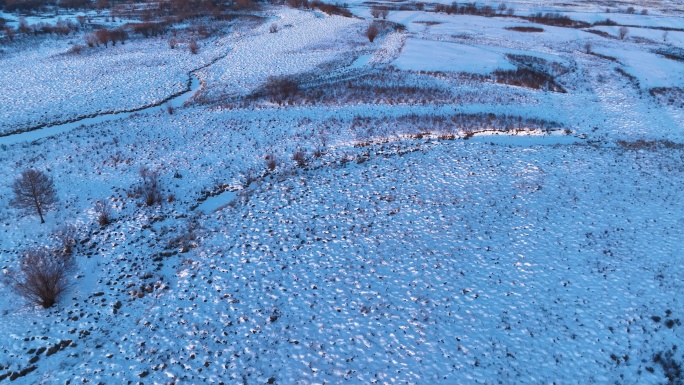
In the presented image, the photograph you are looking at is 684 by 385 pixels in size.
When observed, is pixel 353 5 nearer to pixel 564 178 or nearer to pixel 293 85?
pixel 293 85

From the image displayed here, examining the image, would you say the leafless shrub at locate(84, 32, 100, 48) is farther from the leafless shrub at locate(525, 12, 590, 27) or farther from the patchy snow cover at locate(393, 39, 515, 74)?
the leafless shrub at locate(525, 12, 590, 27)

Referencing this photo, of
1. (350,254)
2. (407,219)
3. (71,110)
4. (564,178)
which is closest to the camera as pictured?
(350,254)

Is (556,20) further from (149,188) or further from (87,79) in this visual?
(149,188)

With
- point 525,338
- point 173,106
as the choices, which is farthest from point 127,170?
point 525,338

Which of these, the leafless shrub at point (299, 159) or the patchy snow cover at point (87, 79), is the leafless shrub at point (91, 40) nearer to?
the patchy snow cover at point (87, 79)

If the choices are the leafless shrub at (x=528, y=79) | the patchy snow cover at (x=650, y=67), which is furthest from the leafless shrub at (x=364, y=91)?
the patchy snow cover at (x=650, y=67)

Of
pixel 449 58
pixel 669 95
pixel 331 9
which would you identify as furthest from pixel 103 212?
pixel 331 9
